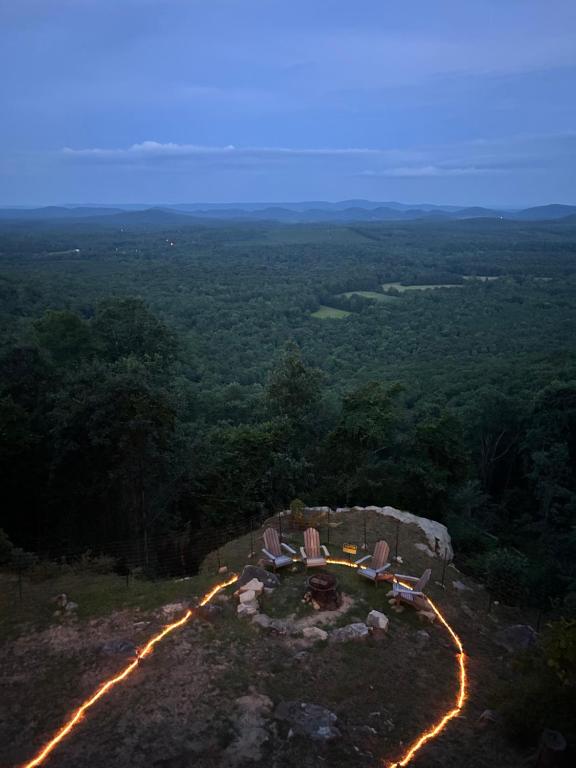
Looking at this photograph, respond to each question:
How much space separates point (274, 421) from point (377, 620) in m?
9.34

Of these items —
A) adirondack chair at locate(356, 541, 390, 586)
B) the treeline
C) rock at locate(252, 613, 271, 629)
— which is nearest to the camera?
rock at locate(252, 613, 271, 629)

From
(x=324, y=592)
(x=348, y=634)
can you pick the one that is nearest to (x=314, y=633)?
(x=348, y=634)

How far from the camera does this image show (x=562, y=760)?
19.7 ft

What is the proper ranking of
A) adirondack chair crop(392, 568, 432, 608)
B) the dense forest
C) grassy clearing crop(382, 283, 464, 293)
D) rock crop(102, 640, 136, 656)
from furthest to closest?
grassy clearing crop(382, 283, 464, 293)
the dense forest
adirondack chair crop(392, 568, 432, 608)
rock crop(102, 640, 136, 656)

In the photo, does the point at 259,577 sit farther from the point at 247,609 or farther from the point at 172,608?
the point at 172,608

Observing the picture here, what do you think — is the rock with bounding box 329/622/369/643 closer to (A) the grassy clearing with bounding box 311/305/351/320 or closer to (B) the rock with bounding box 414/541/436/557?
(B) the rock with bounding box 414/541/436/557

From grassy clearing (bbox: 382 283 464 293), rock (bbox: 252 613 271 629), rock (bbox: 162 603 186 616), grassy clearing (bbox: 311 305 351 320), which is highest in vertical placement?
grassy clearing (bbox: 382 283 464 293)

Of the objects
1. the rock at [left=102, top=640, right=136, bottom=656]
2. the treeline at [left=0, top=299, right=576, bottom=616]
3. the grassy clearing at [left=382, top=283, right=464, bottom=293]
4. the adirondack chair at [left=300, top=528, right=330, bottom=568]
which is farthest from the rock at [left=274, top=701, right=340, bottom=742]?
the grassy clearing at [left=382, top=283, right=464, bottom=293]

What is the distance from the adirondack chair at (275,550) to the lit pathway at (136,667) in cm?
155

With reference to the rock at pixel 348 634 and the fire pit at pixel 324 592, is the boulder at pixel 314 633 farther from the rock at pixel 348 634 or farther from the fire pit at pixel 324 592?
the fire pit at pixel 324 592

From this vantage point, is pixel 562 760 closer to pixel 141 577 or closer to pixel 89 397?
pixel 141 577

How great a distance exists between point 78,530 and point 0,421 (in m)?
3.66

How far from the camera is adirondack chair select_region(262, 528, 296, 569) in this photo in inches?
438

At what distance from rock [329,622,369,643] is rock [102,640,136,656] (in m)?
3.40
